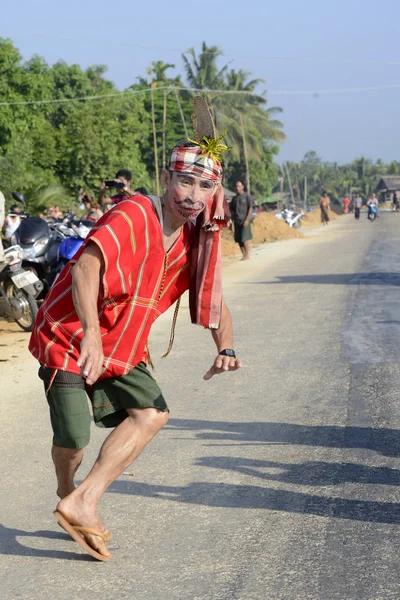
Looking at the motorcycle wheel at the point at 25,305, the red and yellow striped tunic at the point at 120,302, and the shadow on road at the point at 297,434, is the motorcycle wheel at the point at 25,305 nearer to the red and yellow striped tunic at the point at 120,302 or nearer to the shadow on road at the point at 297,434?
the shadow on road at the point at 297,434

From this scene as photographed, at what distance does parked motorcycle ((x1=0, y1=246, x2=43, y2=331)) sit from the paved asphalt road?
130 cm

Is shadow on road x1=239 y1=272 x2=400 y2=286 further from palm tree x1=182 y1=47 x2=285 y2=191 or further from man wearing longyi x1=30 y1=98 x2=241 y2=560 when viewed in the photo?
palm tree x1=182 y1=47 x2=285 y2=191

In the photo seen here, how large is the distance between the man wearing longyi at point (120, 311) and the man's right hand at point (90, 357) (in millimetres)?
42

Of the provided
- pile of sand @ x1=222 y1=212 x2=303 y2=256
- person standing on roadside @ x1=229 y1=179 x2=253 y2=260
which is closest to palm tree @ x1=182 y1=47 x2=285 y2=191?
pile of sand @ x1=222 y1=212 x2=303 y2=256

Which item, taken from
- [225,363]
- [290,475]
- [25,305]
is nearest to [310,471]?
[290,475]

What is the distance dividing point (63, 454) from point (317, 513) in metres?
1.31

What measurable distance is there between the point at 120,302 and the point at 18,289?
24.8 feet

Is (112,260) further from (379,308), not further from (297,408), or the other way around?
(379,308)

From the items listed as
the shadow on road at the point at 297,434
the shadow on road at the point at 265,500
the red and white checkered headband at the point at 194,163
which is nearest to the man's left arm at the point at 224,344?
the red and white checkered headband at the point at 194,163

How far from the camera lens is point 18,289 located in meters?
11.3

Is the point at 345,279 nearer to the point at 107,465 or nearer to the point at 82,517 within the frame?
the point at 107,465

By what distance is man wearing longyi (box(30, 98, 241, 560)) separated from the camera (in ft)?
12.7

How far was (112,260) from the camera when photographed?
3.82 meters

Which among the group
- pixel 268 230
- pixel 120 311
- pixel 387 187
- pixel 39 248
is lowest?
pixel 387 187
